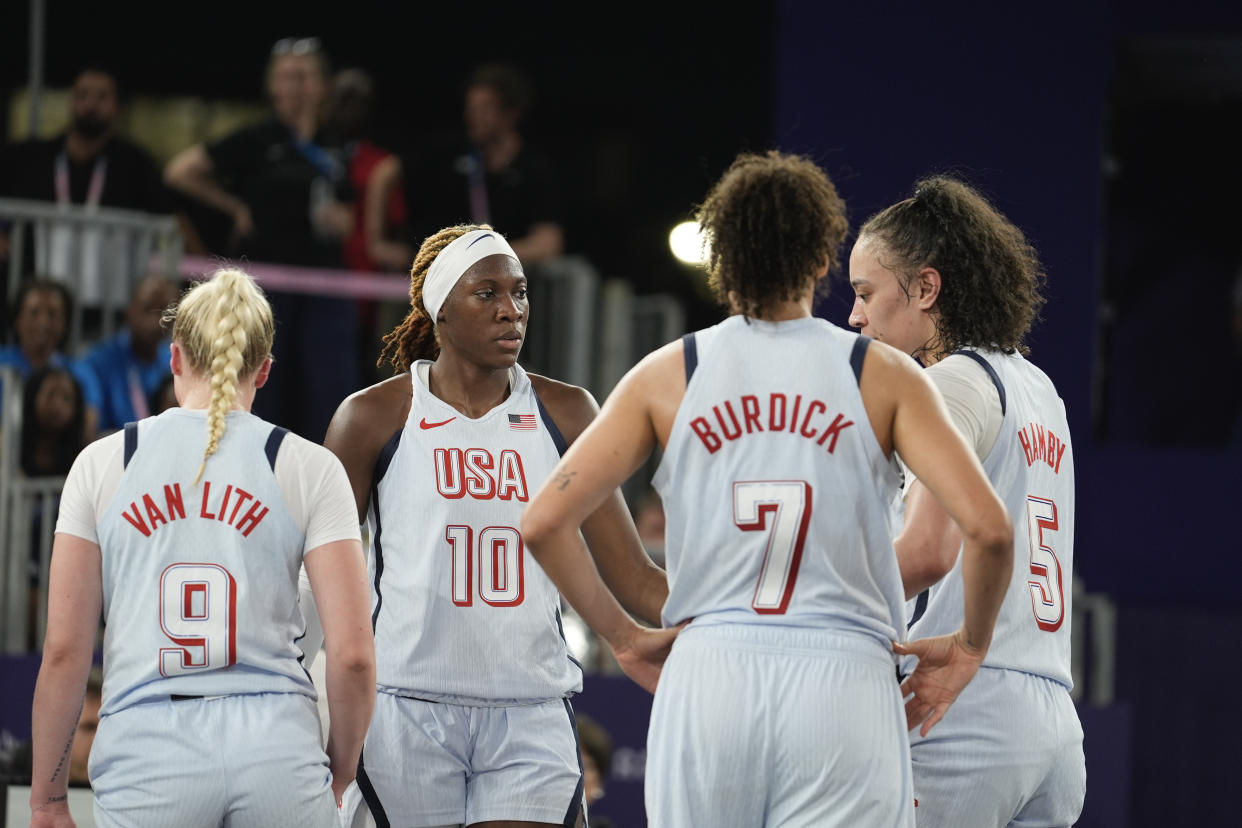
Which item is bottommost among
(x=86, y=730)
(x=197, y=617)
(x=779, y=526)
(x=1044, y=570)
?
(x=86, y=730)

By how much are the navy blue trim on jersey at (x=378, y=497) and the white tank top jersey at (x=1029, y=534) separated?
1.26m

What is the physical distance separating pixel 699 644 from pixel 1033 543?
0.80 metres

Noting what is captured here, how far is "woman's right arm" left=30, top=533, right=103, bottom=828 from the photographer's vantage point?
3.19 meters

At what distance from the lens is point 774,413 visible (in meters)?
2.87

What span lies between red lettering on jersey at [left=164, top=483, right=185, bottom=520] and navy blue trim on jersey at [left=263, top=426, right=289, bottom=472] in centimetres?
17

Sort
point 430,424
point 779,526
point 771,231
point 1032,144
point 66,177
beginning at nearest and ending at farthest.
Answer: point 779,526
point 771,231
point 430,424
point 66,177
point 1032,144

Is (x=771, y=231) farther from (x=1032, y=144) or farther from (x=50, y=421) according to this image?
(x=1032, y=144)

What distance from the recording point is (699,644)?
291cm

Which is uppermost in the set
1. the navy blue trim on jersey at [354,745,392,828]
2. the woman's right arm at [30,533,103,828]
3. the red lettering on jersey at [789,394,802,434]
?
the red lettering on jersey at [789,394,802,434]

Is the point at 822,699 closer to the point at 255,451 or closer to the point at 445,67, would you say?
the point at 255,451

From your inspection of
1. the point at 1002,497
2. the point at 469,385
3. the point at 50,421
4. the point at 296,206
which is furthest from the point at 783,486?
the point at 296,206

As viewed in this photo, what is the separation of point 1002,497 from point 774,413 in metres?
0.65

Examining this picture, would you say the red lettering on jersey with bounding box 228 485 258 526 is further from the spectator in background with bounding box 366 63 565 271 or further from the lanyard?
the lanyard

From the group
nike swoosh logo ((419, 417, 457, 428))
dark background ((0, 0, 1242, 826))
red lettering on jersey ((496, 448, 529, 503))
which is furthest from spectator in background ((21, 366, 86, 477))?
red lettering on jersey ((496, 448, 529, 503))
